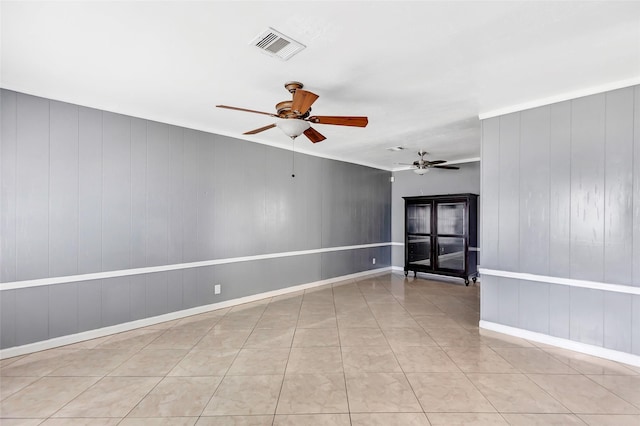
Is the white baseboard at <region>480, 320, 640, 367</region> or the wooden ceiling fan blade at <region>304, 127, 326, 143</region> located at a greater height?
the wooden ceiling fan blade at <region>304, 127, 326, 143</region>

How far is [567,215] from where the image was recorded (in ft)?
10.5

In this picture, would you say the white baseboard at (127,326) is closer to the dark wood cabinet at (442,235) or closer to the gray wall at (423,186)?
the dark wood cabinet at (442,235)

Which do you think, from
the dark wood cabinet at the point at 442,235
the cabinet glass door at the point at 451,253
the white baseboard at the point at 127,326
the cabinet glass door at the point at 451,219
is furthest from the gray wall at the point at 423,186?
the white baseboard at the point at 127,326

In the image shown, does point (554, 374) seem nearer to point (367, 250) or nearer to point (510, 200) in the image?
point (510, 200)

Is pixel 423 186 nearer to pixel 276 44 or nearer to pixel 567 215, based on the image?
pixel 567 215

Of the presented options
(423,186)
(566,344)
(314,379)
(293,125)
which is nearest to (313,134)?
(293,125)

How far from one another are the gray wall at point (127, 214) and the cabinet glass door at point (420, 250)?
105 inches

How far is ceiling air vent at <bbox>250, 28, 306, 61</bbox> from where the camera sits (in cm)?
216

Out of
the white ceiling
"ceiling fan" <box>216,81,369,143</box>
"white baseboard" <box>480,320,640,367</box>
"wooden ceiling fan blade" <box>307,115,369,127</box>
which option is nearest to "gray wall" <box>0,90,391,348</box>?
the white ceiling

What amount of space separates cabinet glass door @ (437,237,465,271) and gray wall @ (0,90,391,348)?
9.62 ft

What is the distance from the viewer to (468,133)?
4688 mm

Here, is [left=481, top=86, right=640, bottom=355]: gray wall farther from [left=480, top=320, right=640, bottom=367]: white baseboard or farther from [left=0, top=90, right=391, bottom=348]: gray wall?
[left=0, top=90, right=391, bottom=348]: gray wall

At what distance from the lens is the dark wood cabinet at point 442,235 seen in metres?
6.18

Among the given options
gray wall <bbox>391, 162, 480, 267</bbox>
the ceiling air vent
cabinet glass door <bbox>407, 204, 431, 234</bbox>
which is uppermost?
the ceiling air vent
